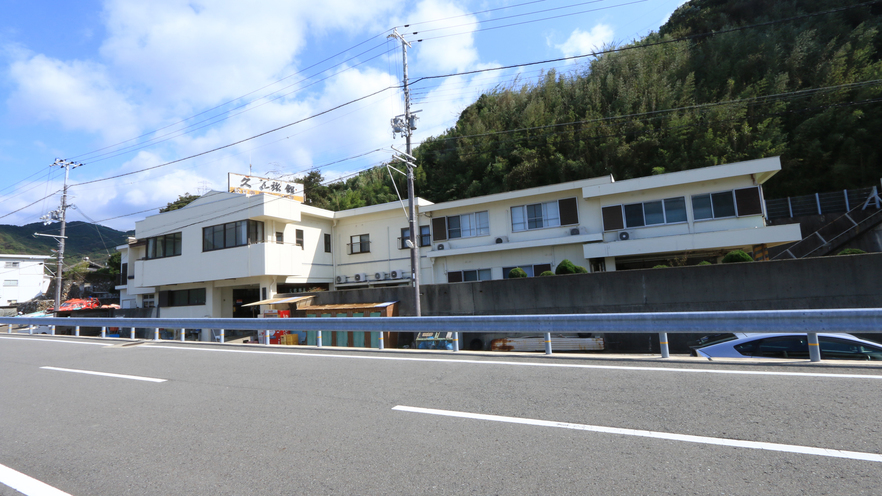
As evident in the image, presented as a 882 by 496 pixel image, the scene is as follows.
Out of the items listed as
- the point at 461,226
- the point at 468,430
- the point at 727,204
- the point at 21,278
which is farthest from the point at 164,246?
the point at 21,278

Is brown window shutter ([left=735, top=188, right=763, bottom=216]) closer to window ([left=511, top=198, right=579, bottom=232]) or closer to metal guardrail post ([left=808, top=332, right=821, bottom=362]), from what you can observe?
window ([left=511, top=198, right=579, bottom=232])

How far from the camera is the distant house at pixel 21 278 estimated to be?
5491 centimetres

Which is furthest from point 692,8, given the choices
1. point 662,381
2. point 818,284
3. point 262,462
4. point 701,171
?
point 262,462

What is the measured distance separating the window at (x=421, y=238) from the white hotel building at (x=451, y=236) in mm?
62

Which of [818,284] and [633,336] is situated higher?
[818,284]

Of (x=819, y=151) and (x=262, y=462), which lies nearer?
(x=262, y=462)

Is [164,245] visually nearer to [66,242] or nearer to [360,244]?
[360,244]

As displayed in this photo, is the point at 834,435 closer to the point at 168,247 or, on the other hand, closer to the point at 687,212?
the point at 687,212

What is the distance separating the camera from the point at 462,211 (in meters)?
25.7

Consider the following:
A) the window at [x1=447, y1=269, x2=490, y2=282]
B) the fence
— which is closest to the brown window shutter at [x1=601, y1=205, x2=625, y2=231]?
the window at [x1=447, y1=269, x2=490, y2=282]

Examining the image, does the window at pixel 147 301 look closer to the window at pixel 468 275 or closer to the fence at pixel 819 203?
the window at pixel 468 275

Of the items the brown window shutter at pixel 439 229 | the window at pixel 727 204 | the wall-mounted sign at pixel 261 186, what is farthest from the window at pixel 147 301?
the window at pixel 727 204

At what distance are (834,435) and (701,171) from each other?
18.3 m

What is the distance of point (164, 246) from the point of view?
99.6ft
